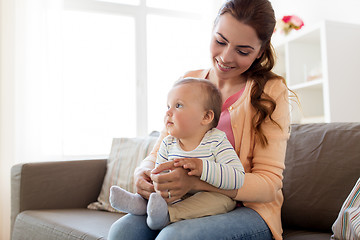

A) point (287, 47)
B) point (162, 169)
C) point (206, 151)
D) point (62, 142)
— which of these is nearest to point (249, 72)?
point (206, 151)

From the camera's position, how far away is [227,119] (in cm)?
127

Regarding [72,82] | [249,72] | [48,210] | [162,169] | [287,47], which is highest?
[287,47]

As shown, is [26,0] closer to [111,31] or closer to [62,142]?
[111,31]

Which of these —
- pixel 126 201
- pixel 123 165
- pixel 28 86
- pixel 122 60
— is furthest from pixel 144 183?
pixel 122 60

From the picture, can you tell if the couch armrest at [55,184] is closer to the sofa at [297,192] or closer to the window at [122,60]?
the sofa at [297,192]

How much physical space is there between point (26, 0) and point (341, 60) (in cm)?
239

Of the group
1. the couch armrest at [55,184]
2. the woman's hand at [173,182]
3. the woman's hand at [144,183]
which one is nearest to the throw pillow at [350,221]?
the woman's hand at [173,182]

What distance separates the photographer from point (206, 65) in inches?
146

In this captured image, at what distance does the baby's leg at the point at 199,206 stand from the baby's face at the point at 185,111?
193 mm

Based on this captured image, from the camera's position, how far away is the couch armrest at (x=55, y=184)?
187 cm

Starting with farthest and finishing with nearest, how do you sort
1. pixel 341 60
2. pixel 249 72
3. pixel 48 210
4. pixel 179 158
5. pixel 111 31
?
1. pixel 111 31
2. pixel 341 60
3. pixel 48 210
4. pixel 249 72
5. pixel 179 158

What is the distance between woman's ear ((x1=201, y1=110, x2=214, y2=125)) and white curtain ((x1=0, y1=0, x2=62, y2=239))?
2.09 m

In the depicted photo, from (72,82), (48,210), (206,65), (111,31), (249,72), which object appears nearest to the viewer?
(249,72)

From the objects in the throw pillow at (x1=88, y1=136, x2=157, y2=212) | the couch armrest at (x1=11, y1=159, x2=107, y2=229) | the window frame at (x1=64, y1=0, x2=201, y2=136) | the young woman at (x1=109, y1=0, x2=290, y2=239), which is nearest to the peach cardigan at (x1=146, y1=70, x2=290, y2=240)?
the young woman at (x1=109, y1=0, x2=290, y2=239)
